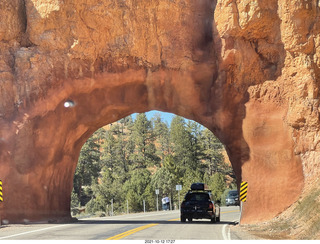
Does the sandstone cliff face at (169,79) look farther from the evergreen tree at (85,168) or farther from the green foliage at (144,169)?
the evergreen tree at (85,168)

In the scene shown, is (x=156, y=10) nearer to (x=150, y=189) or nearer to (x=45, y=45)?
(x=45, y=45)

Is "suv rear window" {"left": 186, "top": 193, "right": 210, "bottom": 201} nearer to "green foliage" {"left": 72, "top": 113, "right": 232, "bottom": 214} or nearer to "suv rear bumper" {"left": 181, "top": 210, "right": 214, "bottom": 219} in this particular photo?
"suv rear bumper" {"left": 181, "top": 210, "right": 214, "bottom": 219}

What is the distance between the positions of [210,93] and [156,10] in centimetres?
562

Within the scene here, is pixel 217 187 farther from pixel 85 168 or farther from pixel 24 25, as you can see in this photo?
pixel 24 25

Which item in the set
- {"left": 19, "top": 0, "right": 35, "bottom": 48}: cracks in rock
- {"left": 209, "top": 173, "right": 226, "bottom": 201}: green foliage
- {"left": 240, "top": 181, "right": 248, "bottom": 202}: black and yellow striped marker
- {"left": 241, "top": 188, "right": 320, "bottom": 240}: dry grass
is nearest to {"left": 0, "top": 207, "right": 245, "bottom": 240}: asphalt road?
{"left": 241, "top": 188, "right": 320, "bottom": 240}: dry grass

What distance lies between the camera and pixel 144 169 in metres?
77.5

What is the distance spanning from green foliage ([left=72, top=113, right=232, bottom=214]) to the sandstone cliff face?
1365 inches

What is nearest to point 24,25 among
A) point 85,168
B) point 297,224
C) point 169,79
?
point 169,79

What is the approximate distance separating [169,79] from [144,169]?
50.9 meters

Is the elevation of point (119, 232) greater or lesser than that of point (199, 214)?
lesser

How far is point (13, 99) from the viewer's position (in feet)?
86.4

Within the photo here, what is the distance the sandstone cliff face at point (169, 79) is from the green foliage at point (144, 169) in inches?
1365

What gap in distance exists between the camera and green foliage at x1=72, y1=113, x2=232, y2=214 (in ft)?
231

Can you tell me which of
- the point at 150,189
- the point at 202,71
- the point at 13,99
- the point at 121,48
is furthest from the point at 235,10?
the point at 150,189
